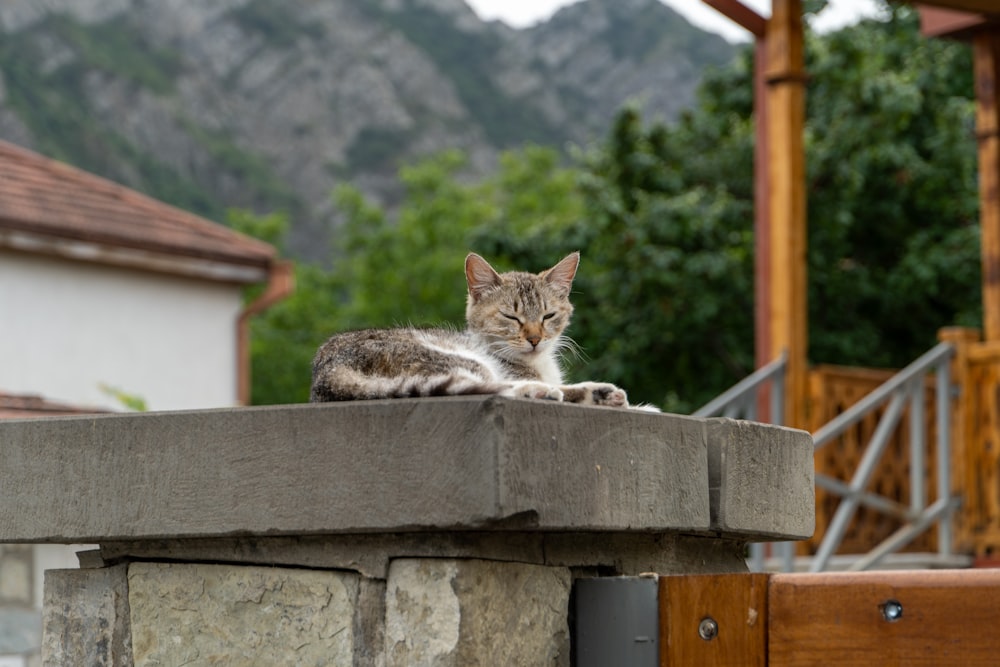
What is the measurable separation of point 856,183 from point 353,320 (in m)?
25.0

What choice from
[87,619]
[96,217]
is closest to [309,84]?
[96,217]

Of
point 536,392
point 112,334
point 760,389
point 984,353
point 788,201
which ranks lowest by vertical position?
point 536,392

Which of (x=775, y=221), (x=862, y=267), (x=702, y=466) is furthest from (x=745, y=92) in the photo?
(x=702, y=466)

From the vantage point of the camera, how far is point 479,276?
3607 mm

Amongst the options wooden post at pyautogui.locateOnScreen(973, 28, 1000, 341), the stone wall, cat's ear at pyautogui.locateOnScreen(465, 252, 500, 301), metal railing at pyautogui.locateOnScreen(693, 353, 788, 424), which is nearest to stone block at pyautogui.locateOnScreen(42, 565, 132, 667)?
the stone wall

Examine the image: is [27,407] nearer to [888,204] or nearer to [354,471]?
[354,471]

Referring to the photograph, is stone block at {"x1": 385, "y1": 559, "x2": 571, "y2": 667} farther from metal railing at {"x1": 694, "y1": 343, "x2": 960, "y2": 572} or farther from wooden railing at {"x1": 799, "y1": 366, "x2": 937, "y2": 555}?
wooden railing at {"x1": 799, "y1": 366, "x2": 937, "y2": 555}

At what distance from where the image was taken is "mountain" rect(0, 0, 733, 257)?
6812cm

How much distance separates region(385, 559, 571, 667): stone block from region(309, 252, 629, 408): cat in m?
0.27

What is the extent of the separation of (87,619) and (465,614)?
745 mm

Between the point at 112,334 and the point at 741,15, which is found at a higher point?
the point at 741,15

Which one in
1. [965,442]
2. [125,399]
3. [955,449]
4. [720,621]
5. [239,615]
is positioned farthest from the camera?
[125,399]

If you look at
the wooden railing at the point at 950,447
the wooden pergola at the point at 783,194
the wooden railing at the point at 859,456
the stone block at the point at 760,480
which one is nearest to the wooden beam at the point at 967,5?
the wooden pergola at the point at 783,194

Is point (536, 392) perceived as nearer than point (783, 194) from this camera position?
Yes
